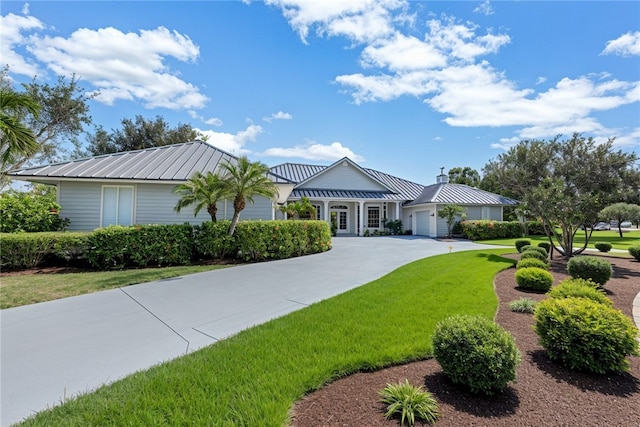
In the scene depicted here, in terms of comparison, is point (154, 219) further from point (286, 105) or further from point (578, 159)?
point (578, 159)

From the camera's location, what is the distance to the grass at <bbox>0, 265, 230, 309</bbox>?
6366mm

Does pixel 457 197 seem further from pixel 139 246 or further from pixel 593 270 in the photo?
pixel 139 246

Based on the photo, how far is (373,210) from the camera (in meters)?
28.2

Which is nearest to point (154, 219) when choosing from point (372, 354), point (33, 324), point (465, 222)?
point (33, 324)

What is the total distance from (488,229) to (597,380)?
22520 mm

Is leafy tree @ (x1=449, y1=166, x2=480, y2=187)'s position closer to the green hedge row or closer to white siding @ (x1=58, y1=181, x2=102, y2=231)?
the green hedge row

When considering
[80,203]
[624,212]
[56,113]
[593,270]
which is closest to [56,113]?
[56,113]

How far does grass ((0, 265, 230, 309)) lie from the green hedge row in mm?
727

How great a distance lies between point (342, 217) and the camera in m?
27.8

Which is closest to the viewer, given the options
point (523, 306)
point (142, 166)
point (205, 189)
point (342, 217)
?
point (523, 306)

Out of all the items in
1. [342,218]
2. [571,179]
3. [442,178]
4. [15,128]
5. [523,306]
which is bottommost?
[523,306]

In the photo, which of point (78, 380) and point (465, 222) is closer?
point (78, 380)

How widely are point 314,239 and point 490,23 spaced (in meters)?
10.7

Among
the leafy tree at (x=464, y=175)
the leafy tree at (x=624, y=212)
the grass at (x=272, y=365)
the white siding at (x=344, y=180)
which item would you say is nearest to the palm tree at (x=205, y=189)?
the grass at (x=272, y=365)
